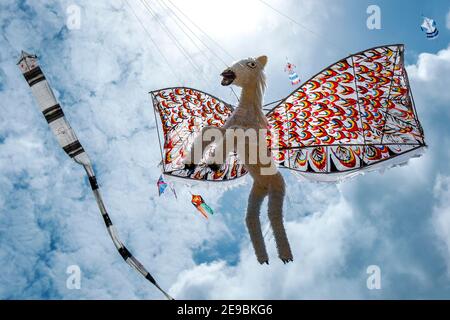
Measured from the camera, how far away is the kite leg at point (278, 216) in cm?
547

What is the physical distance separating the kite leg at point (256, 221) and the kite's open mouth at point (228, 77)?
45.0 inches

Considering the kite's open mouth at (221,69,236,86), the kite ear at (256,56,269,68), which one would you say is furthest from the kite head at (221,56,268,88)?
the kite ear at (256,56,269,68)

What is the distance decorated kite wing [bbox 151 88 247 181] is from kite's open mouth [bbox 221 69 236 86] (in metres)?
1.06

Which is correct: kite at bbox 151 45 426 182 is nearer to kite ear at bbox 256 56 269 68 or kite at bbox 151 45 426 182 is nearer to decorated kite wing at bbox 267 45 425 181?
decorated kite wing at bbox 267 45 425 181

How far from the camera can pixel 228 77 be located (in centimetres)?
590

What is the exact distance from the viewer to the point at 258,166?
5738 mm

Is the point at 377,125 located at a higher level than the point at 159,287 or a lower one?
higher

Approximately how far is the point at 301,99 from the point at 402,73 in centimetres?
121

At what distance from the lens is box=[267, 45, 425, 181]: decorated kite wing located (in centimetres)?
632
